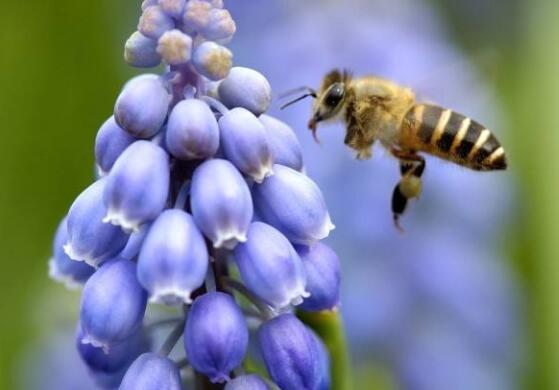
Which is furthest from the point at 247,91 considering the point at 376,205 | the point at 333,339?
the point at 376,205

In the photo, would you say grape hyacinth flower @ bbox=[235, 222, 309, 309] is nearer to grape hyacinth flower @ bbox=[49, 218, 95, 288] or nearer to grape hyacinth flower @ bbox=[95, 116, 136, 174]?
grape hyacinth flower @ bbox=[95, 116, 136, 174]

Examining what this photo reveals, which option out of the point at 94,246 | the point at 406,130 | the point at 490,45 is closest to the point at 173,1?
the point at 94,246

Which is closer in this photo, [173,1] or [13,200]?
[173,1]

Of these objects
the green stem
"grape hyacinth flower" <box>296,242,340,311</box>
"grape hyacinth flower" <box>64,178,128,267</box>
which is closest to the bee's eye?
the green stem

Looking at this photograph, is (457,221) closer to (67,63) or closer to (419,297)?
(419,297)

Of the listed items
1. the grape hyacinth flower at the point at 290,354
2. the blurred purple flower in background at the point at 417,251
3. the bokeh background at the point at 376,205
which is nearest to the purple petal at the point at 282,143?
the grape hyacinth flower at the point at 290,354

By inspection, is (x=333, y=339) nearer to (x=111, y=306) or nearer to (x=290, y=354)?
(x=290, y=354)

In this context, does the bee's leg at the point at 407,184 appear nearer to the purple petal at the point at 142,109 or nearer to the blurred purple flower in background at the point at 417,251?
the purple petal at the point at 142,109
